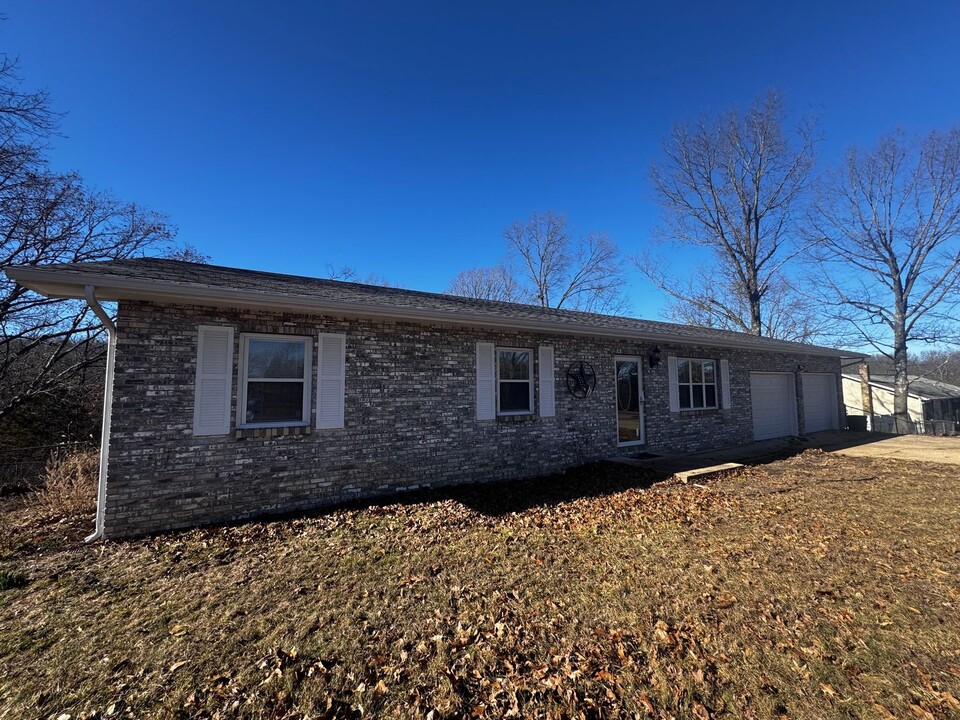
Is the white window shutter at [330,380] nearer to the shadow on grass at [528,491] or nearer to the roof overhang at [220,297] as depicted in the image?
the roof overhang at [220,297]

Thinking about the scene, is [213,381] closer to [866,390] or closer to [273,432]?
[273,432]

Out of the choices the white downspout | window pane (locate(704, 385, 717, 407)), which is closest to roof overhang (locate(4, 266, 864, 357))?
the white downspout

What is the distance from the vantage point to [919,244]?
21016 mm

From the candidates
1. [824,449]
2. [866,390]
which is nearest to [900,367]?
[866,390]

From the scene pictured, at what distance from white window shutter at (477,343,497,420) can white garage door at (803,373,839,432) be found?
1293 centimetres

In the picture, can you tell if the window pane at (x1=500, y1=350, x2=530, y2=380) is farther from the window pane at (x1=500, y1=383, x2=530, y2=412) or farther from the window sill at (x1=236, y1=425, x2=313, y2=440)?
the window sill at (x1=236, y1=425, x2=313, y2=440)

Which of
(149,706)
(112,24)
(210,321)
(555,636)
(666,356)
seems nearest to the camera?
(149,706)

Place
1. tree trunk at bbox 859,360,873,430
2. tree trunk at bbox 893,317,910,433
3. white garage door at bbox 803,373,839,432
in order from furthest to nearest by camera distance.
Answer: tree trunk at bbox 859,360,873,430 → tree trunk at bbox 893,317,910,433 → white garage door at bbox 803,373,839,432

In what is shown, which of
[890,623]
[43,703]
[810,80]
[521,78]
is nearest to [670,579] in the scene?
[890,623]

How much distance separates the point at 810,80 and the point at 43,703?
17.1m

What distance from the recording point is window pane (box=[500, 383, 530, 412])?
341 inches

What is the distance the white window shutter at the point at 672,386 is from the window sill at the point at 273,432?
28.6 ft

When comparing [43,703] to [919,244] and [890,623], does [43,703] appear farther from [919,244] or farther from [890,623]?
[919,244]

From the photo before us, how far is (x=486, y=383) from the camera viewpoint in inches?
328
